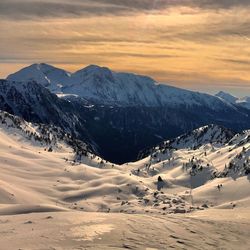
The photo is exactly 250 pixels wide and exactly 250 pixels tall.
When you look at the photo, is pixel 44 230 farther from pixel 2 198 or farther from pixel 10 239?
pixel 2 198

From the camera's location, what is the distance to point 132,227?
4450cm

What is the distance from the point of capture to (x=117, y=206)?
12356 centimetres

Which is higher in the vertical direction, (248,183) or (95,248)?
(95,248)

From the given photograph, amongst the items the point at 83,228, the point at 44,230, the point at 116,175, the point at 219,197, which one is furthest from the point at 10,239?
the point at 116,175

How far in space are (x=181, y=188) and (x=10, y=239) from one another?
439 feet

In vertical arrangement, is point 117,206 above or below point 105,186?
above

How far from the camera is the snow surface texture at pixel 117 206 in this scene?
1563 inches

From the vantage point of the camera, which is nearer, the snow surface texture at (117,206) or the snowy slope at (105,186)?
the snow surface texture at (117,206)

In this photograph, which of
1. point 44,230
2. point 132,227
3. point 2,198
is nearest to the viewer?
point 44,230

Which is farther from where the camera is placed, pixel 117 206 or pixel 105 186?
pixel 105 186

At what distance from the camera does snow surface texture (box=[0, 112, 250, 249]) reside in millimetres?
39688

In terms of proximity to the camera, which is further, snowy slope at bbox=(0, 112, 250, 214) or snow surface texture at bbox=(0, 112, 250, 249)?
snowy slope at bbox=(0, 112, 250, 214)

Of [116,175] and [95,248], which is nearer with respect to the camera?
[95,248]

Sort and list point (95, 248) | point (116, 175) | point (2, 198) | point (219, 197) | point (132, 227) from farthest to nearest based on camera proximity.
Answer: point (116, 175) → point (219, 197) → point (2, 198) → point (132, 227) → point (95, 248)
